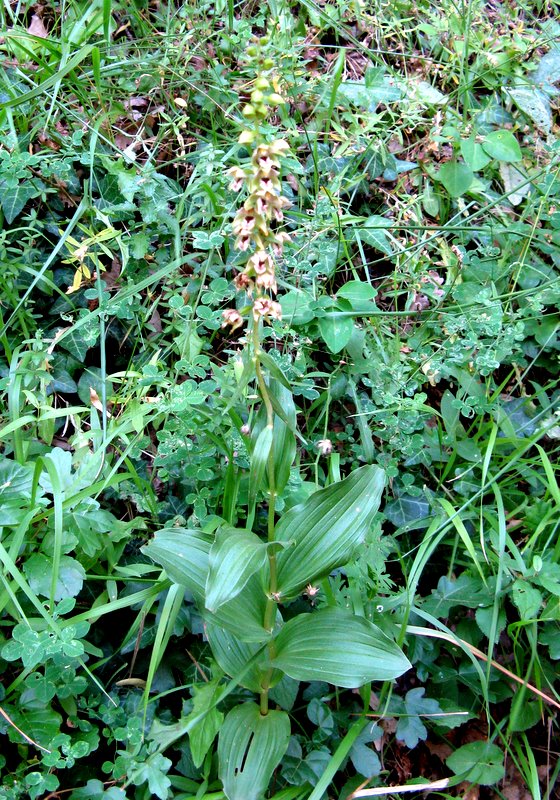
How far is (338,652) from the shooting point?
1740 millimetres

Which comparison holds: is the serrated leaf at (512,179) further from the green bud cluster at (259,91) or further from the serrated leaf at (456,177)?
the green bud cluster at (259,91)

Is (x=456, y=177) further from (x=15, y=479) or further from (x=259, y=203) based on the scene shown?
(x=15, y=479)

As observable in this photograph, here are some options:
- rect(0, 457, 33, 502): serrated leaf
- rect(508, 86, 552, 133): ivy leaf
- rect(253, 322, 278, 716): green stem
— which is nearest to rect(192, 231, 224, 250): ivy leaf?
rect(253, 322, 278, 716): green stem

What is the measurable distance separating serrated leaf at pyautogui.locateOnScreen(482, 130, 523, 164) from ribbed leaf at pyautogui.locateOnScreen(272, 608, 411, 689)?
202cm

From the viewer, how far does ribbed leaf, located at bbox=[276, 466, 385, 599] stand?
5.91ft

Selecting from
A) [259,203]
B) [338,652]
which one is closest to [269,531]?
[338,652]

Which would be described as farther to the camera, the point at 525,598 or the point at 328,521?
the point at 525,598

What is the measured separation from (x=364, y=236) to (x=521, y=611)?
5.14ft

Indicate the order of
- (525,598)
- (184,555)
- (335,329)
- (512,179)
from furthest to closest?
(512,179)
(335,329)
(525,598)
(184,555)

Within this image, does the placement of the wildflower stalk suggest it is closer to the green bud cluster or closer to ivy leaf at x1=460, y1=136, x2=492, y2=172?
the green bud cluster

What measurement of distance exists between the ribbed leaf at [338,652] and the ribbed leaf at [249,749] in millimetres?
190

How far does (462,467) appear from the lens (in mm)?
2402

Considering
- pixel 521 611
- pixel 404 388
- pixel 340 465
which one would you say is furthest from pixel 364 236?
pixel 521 611

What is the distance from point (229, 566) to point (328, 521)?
44 centimetres
